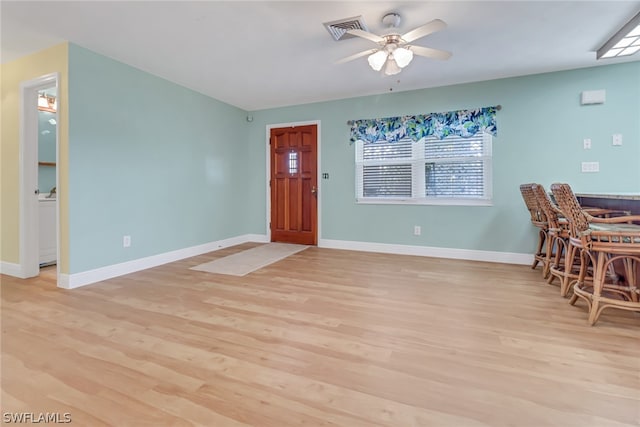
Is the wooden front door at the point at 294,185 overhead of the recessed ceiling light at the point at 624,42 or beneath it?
beneath

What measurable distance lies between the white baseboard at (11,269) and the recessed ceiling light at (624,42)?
6.53 meters

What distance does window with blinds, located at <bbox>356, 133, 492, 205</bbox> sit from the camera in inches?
159

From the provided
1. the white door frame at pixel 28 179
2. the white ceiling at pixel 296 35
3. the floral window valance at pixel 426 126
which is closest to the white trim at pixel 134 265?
the white door frame at pixel 28 179

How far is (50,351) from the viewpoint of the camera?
1.75m

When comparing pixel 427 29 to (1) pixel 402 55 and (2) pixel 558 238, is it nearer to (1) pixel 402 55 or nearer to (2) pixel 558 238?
(1) pixel 402 55

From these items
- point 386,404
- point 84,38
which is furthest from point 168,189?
point 386,404

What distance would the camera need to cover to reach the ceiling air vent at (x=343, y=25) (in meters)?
2.44

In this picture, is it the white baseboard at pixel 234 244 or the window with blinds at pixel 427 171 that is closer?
the white baseboard at pixel 234 244

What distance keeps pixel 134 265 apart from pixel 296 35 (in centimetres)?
318

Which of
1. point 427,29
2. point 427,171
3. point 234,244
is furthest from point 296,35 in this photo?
point 234,244

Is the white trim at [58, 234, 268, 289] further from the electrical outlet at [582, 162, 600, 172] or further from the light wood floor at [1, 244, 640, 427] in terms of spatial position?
the electrical outlet at [582, 162, 600, 172]

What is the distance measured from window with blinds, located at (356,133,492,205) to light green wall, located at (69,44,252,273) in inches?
95.7

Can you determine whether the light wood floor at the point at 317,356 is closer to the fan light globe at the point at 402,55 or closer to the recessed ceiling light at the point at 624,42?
the fan light globe at the point at 402,55

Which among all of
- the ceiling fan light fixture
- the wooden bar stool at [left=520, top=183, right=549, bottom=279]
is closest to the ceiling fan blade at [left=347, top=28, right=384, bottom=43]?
the ceiling fan light fixture
